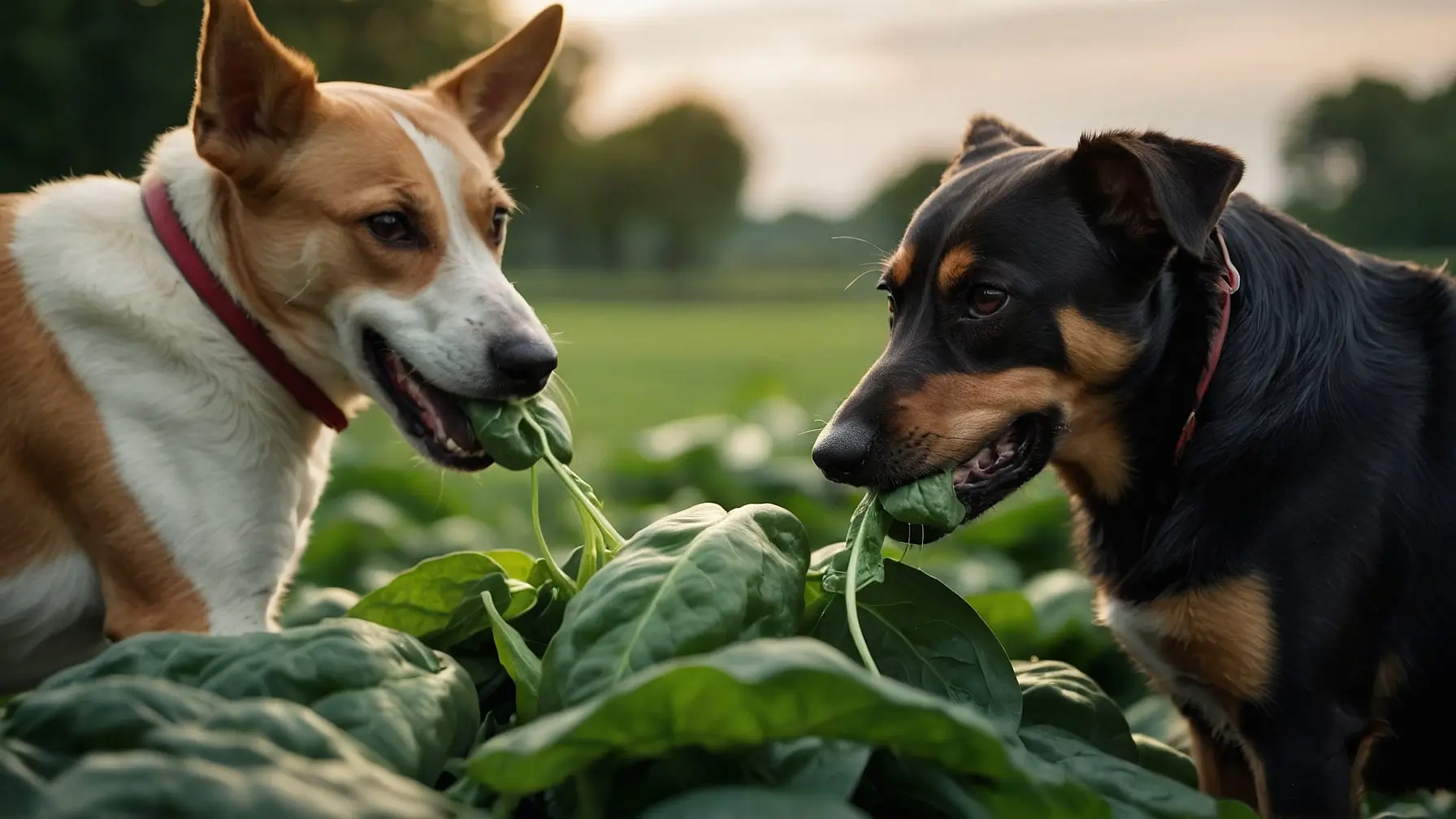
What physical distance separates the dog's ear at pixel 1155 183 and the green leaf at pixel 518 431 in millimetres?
1213

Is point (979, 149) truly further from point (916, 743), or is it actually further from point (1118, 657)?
point (916, 743)

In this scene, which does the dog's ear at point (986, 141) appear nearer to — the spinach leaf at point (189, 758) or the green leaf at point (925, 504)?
the green leaf at point (925, 504)

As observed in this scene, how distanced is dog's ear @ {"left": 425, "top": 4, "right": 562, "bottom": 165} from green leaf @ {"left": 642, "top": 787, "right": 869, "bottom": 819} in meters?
2.45

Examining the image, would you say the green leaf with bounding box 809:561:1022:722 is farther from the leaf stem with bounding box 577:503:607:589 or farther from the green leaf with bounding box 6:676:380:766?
the green leaf with bounding box 6:676:380:766

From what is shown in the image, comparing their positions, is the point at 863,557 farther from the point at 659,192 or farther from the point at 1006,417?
the point at 659,192

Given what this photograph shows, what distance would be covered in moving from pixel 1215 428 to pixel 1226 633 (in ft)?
1.33

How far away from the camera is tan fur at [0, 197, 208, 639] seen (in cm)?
265

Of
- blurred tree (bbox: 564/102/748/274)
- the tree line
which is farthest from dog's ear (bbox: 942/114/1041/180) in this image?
blurred tree (bbox: 564/102/748/274)

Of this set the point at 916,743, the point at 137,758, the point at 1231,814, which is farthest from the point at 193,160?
the point at 1231,814

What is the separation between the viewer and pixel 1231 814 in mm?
1798

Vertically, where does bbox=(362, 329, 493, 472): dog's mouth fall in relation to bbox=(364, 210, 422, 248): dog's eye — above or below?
below

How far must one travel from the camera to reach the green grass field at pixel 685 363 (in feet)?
33.3

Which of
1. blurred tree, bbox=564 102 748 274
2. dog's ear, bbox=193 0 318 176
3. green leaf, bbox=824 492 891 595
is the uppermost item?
dog's ear, bbox=193 0 318 176

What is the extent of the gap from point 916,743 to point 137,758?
33.4 inches
